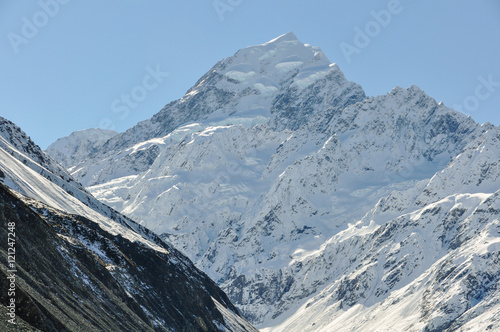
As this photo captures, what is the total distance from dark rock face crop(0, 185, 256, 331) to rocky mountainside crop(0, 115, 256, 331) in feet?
0.42

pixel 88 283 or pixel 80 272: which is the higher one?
pixel 80 272

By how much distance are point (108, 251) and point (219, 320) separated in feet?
130

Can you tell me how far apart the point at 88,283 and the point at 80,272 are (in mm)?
1725

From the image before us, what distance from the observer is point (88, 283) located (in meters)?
89.8

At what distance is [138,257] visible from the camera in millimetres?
134625

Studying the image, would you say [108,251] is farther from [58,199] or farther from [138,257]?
[58,199]

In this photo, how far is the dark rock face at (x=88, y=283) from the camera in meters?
68.0

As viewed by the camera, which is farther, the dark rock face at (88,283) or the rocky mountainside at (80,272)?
the rocky mountainside at (80,272)

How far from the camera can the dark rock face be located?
2677 inches

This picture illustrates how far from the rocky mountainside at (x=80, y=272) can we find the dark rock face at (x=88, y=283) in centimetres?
13

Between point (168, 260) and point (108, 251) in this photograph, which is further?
point (168, 260)

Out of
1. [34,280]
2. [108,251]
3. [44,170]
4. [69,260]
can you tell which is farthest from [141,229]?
[34,280]

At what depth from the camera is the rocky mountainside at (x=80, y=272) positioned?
228 ft

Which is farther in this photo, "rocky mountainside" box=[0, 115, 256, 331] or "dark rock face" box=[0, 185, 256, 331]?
"rocky mountainside" box=[0, 115, 256, 331]
